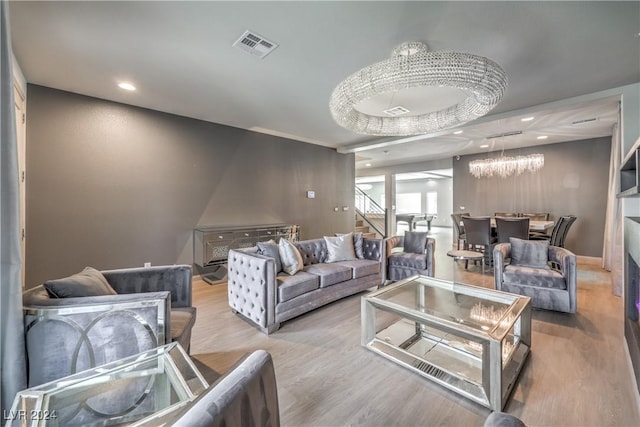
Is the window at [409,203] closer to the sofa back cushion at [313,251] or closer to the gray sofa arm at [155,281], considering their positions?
the sofa back cushion at [313,251]

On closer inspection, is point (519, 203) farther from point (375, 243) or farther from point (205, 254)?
point (205, 254)

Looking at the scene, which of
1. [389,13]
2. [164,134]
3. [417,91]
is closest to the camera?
[389,13]

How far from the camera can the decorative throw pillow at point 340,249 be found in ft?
12.8

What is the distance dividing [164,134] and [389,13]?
3926 millimetres

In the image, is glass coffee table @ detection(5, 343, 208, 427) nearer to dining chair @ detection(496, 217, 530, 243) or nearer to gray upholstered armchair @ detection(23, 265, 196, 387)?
gray upholstered armchair @ detection(23, 265, 196, 387)

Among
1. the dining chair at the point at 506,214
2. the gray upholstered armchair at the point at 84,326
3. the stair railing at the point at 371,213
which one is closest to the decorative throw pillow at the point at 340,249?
the gray upholstered armchair at the point at 84,326

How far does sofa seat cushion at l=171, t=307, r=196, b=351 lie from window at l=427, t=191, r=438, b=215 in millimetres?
14154

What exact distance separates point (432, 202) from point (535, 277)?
11.9 m

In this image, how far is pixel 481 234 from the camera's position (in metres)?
5.20

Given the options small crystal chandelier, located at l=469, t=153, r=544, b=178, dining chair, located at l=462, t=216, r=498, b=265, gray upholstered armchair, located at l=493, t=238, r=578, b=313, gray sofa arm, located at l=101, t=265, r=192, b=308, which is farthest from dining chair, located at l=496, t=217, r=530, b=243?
gray sofa arm, located at l=101, t=265, r=192, b=308

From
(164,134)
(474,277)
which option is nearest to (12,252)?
(164,134)

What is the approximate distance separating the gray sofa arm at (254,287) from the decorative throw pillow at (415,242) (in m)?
2.65

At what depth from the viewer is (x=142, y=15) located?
216cm

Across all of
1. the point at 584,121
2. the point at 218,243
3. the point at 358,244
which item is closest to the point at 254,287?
the point at 358,244
